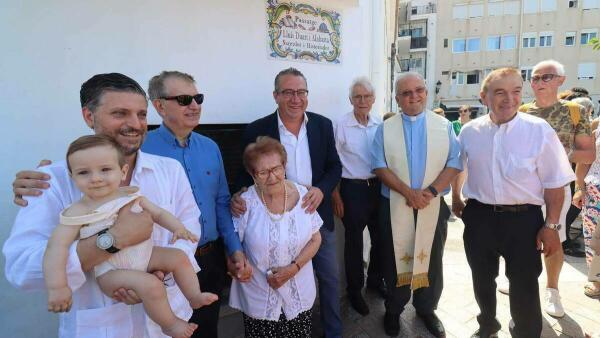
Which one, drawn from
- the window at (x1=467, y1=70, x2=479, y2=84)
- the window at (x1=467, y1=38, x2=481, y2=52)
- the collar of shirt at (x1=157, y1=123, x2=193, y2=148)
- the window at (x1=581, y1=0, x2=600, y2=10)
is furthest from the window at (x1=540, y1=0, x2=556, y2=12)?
the collar of shirt at (x1=157, y1=123, x2=193, y2=148)

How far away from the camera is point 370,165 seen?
10.3ft

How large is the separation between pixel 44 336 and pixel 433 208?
133 inches

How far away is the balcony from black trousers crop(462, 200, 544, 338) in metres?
31.1

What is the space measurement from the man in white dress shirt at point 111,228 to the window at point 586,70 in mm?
33733

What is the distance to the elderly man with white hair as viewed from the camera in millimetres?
2684

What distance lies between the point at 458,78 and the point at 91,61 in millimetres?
31118

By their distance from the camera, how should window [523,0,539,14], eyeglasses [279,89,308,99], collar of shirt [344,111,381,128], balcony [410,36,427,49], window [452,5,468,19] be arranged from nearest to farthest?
eyeglasses [279,89,308,99]
collar of shirt [344,111,381,128]
window [523,0,539,14]
window [452,5,468,19]
balcony [410,36,427,49]

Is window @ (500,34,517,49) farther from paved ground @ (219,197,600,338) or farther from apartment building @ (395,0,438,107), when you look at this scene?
paved ground @ (219,197,600,338)

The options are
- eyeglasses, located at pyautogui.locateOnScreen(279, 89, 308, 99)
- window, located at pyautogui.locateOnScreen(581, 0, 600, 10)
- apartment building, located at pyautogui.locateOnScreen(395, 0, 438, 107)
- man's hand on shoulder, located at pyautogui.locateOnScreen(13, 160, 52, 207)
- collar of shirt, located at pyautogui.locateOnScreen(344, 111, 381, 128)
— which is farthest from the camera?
apartment building, located at pyautogui.locateOnScreen(395, 0, 438, 107)

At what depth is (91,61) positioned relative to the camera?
8.04 feet

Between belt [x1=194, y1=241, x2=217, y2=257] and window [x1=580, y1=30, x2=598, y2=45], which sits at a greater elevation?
window [x1=580, y1=30, x2=598, y2=45]

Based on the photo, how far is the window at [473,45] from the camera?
27.5m

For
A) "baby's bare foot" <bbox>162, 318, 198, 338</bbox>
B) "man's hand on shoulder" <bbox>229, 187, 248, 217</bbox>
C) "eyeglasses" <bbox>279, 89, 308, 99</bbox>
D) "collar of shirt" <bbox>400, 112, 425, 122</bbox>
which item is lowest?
"baby's bare foot" <bbox>162, 318, 198, 338</bbox>

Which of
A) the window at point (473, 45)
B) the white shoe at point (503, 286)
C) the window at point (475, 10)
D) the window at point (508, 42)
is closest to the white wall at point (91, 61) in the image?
the white shoe at point (503, 286)
